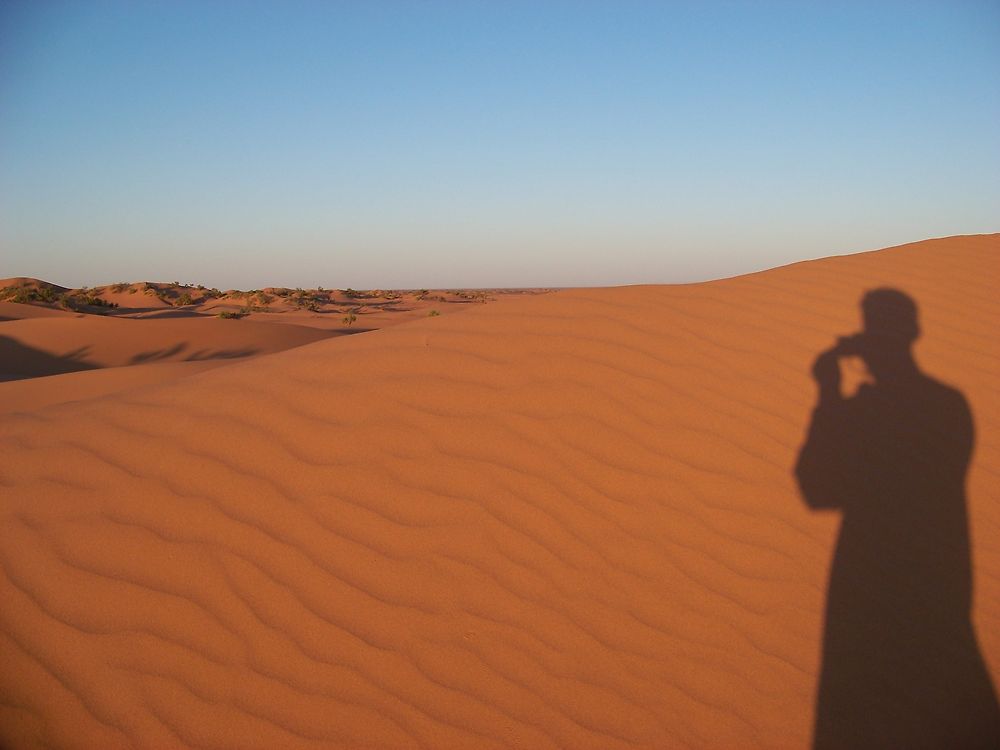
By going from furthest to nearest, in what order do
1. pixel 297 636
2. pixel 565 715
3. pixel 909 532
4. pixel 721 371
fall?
pixel 721 371 → pixel 909 532 → pixel 297 636 → pixel 565 715

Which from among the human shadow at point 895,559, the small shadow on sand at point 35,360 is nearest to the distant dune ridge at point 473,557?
the human shadow at point 895,559

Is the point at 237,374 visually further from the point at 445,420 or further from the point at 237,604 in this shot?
the point at 237,604

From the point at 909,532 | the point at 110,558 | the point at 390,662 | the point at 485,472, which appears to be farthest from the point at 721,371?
the point at 110,558

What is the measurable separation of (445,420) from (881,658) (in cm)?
220

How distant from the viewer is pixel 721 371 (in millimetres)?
4137

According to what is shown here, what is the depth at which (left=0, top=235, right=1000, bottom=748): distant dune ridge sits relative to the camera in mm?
2318

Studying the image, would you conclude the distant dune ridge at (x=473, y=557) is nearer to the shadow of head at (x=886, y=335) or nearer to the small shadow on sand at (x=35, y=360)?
the shadow of head at (x=886, y=335)

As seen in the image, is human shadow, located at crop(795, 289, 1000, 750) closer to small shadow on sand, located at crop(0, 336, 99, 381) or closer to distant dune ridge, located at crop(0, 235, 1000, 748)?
distant dune ridge, located at crop(0, 235, 1000, 748)

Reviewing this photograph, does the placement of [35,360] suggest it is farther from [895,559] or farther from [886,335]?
[895,559]

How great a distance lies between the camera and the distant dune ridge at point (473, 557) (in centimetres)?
232

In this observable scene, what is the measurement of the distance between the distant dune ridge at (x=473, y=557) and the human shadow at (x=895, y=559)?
2cm

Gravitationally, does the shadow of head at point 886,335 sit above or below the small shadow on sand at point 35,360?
above

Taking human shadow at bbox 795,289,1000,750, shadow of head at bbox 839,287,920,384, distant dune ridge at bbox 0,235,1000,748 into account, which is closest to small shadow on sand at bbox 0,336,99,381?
distant dune ridge at bbox 0,235,1000,748

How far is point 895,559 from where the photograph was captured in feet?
9.86
